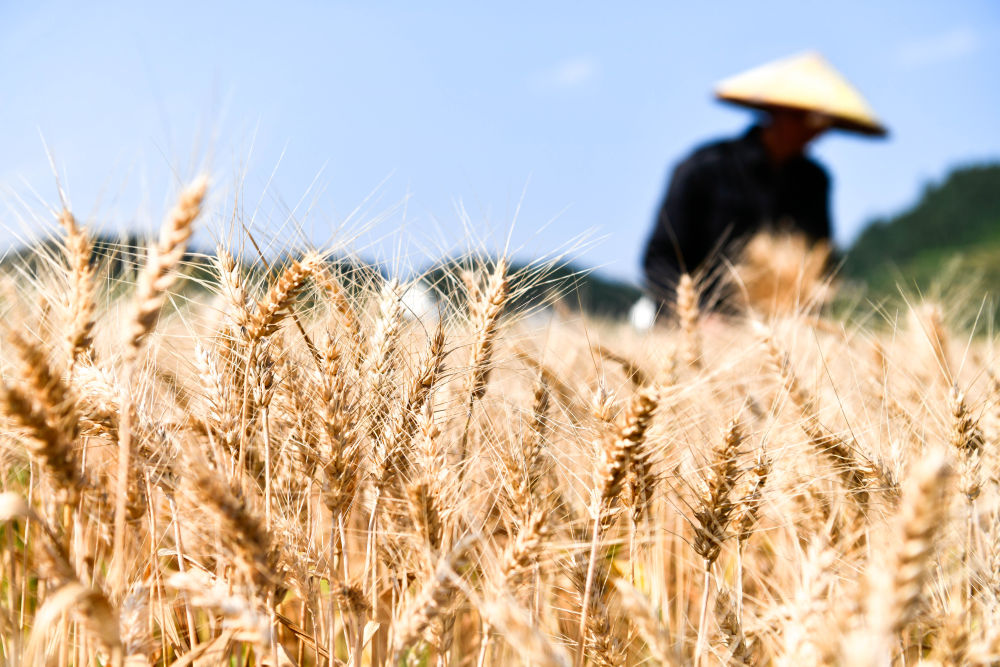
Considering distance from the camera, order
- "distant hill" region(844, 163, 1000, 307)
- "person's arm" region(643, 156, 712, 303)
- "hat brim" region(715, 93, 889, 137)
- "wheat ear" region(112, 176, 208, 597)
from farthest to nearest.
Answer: "distant hill" region(844, 163, 1000, 307) < "hat brim" region(715, 93, 889, 137) < "person's arm" region(643, 156, 712, 303) < "wheat ear" region(112, 176, 208, 597)

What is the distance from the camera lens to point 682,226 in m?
3.90

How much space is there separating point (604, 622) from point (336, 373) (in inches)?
20.7

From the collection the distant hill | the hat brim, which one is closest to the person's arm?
the hat brim

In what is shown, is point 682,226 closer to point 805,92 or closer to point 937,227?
point 805,92

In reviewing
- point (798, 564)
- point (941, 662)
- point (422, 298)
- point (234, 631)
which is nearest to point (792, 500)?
point (798, 564)

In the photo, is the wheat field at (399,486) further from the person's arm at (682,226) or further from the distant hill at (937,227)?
the distant hill at (937,227)

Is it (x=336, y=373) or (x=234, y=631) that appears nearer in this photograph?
(x=234, y=631)

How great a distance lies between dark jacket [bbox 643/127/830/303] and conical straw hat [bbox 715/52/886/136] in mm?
284

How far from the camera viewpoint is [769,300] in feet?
10.7

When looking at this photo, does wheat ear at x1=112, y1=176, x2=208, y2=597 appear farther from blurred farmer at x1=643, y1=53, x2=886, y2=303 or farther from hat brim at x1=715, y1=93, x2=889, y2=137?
hat brim at x1=715, y1=93, x2=889, y2=137

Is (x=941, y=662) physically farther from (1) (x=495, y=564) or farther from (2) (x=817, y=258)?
(2) (x=817, y=258)

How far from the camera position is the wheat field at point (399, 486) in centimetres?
72

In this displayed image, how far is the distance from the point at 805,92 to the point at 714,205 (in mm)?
1238

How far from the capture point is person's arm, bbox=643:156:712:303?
152 inches
